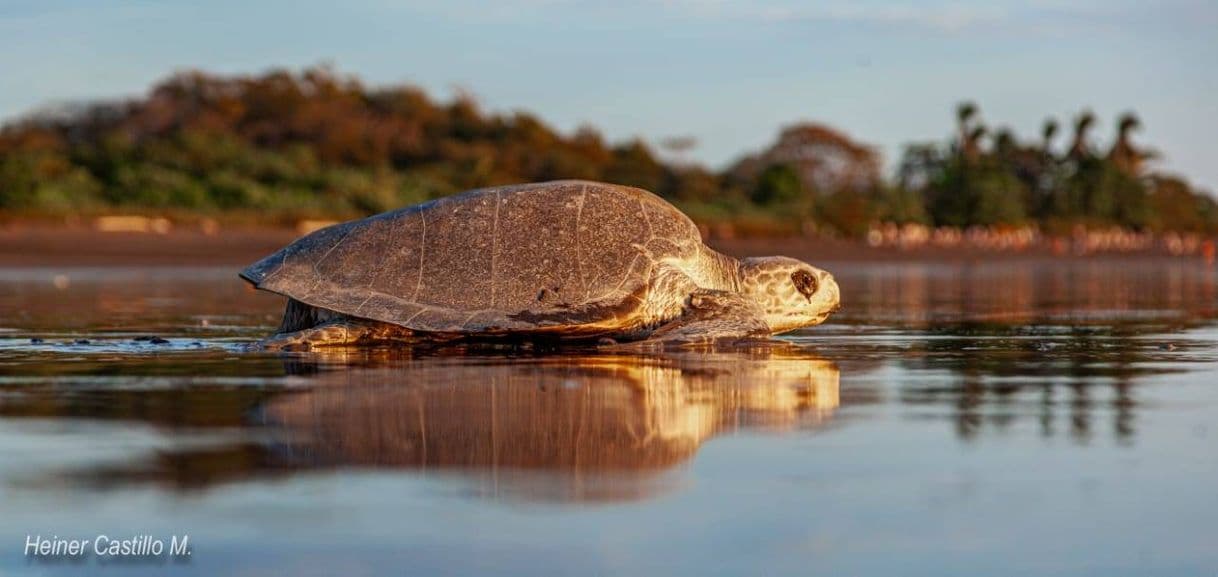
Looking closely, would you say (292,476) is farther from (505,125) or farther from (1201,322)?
(505,125)

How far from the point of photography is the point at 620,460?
219 inches

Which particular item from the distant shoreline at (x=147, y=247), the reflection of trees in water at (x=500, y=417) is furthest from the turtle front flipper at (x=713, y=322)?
the distant shoreline at (x=147, y=247)

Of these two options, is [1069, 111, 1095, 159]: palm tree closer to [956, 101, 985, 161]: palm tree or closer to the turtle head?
[956, 101, 985, 161]: palm tree

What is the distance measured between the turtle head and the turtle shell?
0.59 metres

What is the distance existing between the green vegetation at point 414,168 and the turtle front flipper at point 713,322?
2870 cm

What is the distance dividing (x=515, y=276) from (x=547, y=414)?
418 cm

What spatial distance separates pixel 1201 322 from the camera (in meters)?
14.3

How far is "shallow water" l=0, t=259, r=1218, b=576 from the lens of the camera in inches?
164

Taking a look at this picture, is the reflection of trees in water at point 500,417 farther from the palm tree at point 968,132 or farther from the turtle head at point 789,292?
the palm tree at point 968,132

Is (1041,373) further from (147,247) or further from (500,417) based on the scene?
(147,247)

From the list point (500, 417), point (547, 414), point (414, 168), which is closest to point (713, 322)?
point (547, 414)

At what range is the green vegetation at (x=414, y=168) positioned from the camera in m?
43.8

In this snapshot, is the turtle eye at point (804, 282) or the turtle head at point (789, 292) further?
the turtle eye at point (804, 282)

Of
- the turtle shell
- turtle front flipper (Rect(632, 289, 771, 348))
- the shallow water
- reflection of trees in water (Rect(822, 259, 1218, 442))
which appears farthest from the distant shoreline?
the shallow water
